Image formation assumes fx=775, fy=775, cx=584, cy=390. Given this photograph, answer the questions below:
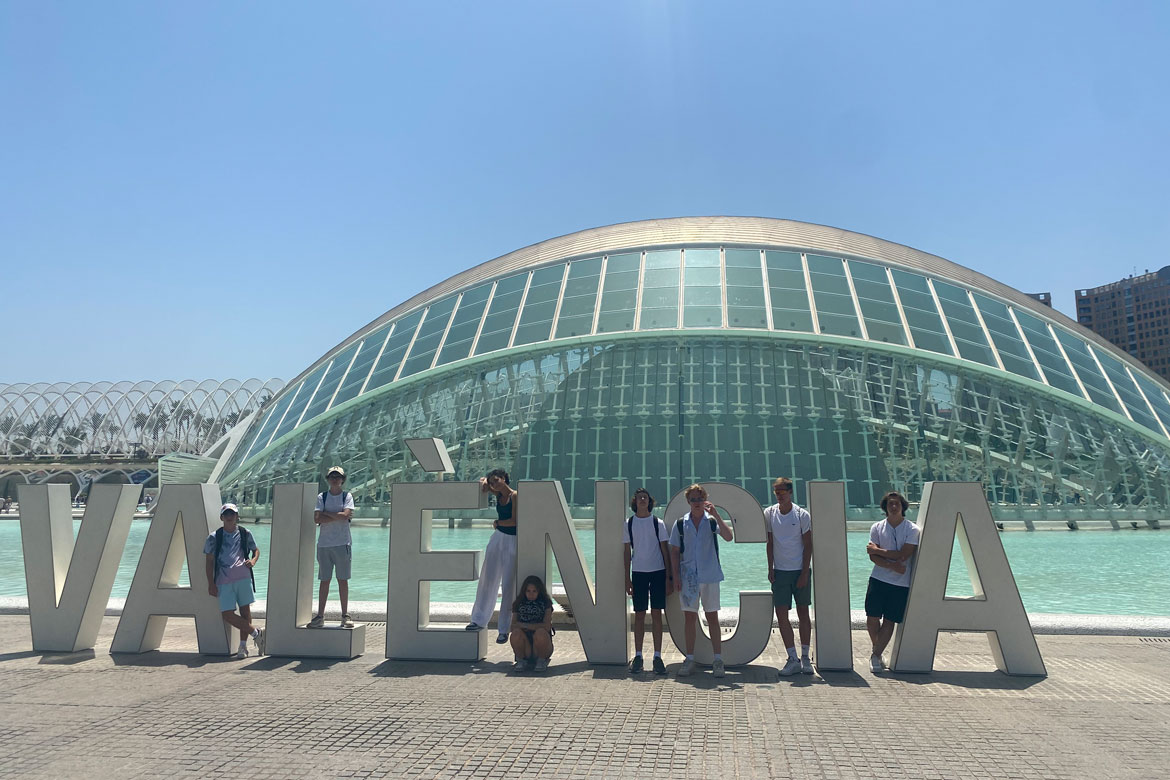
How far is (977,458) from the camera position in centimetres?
2281

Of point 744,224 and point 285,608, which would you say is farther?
Answer: point 744,224

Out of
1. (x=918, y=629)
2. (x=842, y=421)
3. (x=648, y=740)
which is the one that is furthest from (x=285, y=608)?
(x=842, y=421)

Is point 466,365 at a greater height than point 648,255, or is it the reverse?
point 648,255

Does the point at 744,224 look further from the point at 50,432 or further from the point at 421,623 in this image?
the point at 50,432

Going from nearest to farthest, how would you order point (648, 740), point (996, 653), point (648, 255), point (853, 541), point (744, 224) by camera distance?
point (648, 740)
point (996, 653)
point (853, 541)
point (648, 255)
point (744, 224)

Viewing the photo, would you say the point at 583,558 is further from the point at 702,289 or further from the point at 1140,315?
the point at 1140,315

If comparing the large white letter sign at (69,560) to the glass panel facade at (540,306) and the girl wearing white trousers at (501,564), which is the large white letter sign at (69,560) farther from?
the glass panel facade at (540,306)

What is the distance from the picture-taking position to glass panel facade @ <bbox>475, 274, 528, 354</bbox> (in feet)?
80.2

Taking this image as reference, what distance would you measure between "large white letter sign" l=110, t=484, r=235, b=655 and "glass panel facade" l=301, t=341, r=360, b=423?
18.8 metres

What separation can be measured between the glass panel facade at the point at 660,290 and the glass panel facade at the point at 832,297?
4390mm

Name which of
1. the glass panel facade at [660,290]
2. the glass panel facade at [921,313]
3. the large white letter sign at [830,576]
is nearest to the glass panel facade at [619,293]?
the glass panel facade at [660,290]

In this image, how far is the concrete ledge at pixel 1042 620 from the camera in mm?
7715

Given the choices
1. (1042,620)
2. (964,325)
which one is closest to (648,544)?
Answer: (1042,620)

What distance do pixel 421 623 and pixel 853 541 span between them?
15451mm
